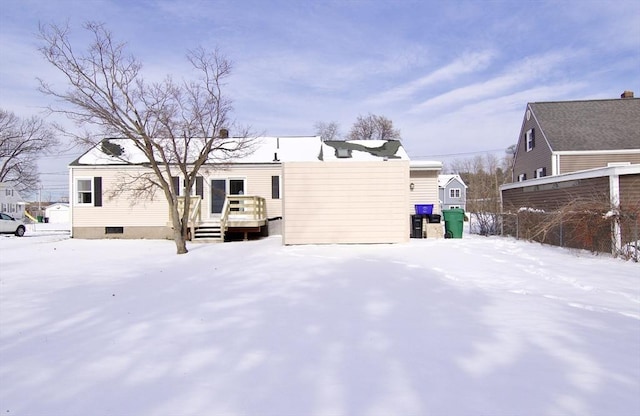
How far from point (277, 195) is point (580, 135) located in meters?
16.9

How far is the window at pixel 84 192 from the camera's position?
18562mm

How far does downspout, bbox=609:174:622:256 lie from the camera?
A: 9573 mm

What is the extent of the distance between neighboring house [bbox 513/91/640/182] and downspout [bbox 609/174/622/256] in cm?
1189

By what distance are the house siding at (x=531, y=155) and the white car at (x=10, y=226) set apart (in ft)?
101

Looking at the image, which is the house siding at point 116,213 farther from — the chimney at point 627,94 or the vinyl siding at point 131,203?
the chimney at point 627,94

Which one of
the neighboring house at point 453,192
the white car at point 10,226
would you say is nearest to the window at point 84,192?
the white car at point 10,226

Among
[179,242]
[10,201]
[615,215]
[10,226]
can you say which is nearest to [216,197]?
[179,242]

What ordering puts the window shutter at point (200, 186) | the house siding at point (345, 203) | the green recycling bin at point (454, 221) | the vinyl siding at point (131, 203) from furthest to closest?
the vinyl siding at point (131, 203), the window shutter at point (200, 186), the green recycling bin at point (454, 221), the house siding at point (345, 203)

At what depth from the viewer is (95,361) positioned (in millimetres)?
3688

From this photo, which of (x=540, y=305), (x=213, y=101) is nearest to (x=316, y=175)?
(x=213, y=101)

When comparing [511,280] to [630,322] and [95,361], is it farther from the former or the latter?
[95,361]

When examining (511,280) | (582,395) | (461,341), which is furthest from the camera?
(511,280)

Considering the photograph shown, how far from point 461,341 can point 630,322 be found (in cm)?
220

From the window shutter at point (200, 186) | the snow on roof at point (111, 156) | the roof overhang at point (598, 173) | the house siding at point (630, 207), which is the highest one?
the snow on roof at point (111, 156)
